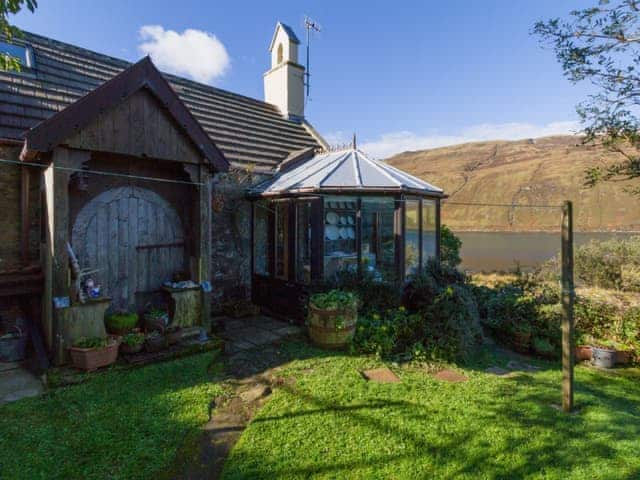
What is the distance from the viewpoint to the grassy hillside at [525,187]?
559 inches

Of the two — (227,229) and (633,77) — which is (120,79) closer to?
(227,229)

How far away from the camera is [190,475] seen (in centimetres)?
281

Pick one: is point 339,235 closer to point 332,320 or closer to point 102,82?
point 332,320

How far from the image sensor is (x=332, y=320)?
574cm

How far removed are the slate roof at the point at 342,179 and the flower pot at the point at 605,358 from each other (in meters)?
4.20

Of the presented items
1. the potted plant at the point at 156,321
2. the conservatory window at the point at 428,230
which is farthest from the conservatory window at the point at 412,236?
the potted plant at the point at 156,321

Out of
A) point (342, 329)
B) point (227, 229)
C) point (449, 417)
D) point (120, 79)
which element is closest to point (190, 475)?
point (449, 417)

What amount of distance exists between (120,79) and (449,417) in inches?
241

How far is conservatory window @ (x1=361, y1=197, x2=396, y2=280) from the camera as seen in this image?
7180 millimetres

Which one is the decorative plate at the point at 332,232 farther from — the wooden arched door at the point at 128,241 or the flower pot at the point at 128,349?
the flower pot at the point at 128,349

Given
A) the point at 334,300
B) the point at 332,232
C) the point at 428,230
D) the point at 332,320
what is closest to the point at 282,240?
the point at 332,232

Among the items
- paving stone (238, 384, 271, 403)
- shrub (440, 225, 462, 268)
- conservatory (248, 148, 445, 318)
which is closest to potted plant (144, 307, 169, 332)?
paving stone (238, 384, 271, 403)

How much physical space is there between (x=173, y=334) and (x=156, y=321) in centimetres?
36

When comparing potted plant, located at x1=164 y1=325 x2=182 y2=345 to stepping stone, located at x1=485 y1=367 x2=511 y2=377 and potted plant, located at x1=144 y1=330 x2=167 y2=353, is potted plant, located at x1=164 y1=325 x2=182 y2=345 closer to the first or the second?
potted plant, located at x1=144 y1=330 x2=167 y2=353
